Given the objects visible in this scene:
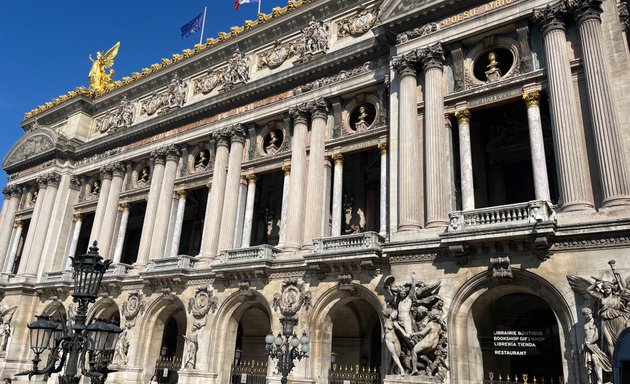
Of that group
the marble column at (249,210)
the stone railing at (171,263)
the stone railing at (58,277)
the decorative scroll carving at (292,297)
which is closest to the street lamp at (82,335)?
the decorative scroll carving at (292,297)

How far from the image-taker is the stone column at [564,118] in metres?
16.5

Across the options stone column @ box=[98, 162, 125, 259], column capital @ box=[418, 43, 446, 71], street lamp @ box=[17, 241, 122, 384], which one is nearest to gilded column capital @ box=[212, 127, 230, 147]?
stone column @ box=[98, 162, 125, 259]

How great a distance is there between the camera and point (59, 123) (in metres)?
40.7

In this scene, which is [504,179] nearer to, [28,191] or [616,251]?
[616,251]

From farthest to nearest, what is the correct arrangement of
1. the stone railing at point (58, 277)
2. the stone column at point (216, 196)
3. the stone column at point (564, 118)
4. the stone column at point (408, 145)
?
the stone railing at point (58, 277) → the stone column at point (216, 196) → the stone column at point (408, 145) → the stone column at point (564, 118)

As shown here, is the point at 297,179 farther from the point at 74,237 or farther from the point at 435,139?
the point at 74,237

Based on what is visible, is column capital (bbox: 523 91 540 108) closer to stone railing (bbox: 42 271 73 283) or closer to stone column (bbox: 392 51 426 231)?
stone column (bbox: 392 51 426 231)

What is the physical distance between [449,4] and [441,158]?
22.0 ft

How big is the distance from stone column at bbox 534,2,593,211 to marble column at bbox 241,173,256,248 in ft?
49.9

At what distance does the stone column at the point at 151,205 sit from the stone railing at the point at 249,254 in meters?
6.80

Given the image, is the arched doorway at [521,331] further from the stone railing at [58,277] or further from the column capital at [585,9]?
the stone railing at [58,277]

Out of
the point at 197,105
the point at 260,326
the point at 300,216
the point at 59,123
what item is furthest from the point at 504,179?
the point at 59,123

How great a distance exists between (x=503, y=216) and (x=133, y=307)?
2068 cm

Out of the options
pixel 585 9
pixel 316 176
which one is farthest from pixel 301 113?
pixel 585 9
